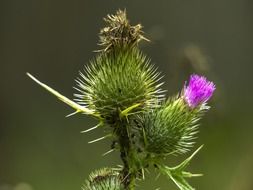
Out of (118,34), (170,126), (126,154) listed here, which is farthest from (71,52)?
(126,154)

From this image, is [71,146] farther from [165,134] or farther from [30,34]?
[165,134]

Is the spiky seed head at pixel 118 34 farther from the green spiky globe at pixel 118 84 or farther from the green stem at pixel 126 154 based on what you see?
the green stem at pixel 126 154

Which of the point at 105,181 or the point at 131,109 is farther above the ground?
the point at 131,109

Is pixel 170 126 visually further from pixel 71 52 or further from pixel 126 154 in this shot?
pixel 71 52

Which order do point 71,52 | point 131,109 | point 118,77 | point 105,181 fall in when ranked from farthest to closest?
1. point 71,52
2. point 118,77
3. point 131,109
4. point 105,181

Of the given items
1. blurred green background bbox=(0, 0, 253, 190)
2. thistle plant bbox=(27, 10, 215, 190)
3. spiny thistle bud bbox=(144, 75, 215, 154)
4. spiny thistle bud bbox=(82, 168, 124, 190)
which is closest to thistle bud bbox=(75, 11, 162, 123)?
thistle plant bbox=(27, 10, 215, 190)

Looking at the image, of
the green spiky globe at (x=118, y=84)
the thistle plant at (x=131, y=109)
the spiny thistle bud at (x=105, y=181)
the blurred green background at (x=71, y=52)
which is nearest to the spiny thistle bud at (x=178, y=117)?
the thistle plant at (x=131, y=109)
